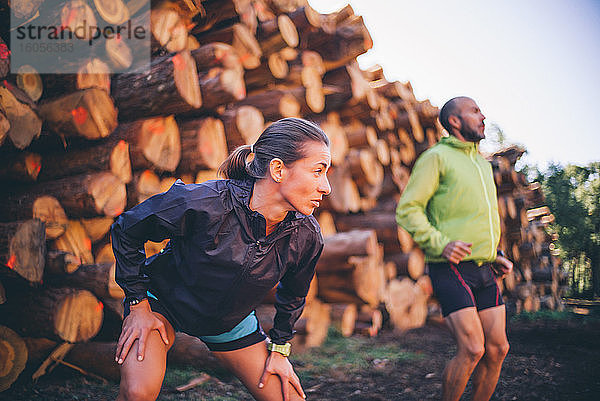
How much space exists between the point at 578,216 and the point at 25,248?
1434cm

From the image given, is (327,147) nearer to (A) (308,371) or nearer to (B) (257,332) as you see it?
(B) (257,332)

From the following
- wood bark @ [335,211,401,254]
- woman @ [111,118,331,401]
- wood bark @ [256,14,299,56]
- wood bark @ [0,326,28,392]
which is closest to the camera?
woman @ [111,118,331,401]

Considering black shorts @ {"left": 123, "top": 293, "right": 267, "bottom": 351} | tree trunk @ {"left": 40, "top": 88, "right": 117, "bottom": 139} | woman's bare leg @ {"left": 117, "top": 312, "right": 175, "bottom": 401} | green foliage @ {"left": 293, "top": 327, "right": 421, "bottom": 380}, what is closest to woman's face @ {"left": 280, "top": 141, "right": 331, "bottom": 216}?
black shorts @ {"left": 123, "top": 293, "right": 267, "bottom": 351}

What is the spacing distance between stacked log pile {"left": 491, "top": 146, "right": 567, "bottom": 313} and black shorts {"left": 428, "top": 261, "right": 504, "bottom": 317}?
5128 millimetres

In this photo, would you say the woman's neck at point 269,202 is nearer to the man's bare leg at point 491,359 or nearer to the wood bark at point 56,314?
the man's bare leg at point 491,359

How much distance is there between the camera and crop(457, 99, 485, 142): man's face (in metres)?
2.95

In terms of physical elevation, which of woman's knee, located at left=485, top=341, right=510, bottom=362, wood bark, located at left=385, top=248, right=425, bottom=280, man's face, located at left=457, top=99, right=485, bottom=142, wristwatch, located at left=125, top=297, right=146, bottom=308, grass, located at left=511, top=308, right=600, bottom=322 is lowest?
grass, located at left=511, top=308, right=600, bottom=322

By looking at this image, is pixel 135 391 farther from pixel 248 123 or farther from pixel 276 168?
pixel 248 123

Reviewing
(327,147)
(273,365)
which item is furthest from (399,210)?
(273,365)

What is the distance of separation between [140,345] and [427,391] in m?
2.55

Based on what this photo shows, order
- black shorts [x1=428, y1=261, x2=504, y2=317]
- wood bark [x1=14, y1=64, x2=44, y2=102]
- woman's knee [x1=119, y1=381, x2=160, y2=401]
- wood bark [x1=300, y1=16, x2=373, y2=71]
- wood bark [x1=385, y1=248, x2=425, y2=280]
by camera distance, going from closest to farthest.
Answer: woman's knee [x1=119, y1=381, x2=160, y2=401] < black shorts [x1=428, y1=261, x2=504, y2=317] < wood bark [x1=14, y1=64, x2=44, y2=102] < wood bark [x1=300, y1=16, x2=373, y2=71] < wood bark [x1=385, y1=248, x2=425, y2=280]

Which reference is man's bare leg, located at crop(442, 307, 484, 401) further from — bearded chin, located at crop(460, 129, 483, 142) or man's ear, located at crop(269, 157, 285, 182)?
man's ear, located at crop(269, 157, 285, 182)

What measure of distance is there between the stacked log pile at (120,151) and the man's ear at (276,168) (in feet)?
5.78

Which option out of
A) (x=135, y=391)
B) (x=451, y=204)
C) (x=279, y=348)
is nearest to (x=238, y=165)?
(x=279, y=348)
